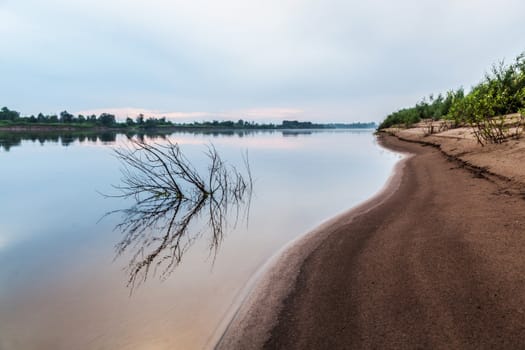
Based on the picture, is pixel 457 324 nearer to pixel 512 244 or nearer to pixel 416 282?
pixel 416 282

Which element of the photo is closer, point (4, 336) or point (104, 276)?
point (4, 336)

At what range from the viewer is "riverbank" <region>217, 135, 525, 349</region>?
2723mm

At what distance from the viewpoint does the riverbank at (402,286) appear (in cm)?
272

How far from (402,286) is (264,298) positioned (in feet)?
6.10

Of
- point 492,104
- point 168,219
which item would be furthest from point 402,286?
point 492,104

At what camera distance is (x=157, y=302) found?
172 inches

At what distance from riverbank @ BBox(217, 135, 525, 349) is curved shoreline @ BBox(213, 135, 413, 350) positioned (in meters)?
0.02

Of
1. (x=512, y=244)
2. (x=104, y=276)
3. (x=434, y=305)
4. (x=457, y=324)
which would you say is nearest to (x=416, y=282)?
(x=434, y=305)

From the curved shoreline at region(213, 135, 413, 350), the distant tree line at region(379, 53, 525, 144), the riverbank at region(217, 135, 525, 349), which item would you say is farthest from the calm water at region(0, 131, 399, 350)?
the distant tree line at region(379, 53, 525, 144)

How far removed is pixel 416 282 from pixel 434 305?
520mm

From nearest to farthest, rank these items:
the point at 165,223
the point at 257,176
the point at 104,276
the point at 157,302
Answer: the point at 157,302
the point at 104,276
the point at 165,223
the point at 257,176

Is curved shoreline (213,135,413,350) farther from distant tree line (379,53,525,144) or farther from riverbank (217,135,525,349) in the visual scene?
distant tree line (379,53,525,144)

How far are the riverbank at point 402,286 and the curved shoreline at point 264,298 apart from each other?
0.06 ft

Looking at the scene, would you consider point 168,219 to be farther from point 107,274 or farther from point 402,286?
point 402,286
